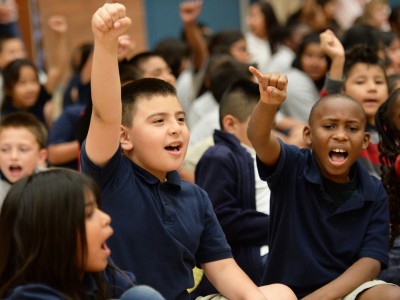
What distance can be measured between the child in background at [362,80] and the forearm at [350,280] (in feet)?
2.36

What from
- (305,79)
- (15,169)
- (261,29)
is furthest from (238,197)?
(261,29)

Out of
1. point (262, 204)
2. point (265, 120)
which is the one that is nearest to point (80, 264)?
point (265, 120)

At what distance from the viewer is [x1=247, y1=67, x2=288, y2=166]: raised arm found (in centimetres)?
248

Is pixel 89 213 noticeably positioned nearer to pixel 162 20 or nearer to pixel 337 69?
pixel 337 69

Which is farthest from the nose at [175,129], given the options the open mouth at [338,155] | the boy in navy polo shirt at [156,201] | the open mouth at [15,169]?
the open mouth at [15,169]

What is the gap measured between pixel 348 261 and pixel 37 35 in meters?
6.46

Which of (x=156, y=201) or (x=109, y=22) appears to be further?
(x=156, y=201)

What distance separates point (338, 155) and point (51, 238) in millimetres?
1249

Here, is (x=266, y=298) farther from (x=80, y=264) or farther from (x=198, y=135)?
(x=198, y=135)

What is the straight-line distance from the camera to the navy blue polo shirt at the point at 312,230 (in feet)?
9.09

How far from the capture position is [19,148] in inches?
144

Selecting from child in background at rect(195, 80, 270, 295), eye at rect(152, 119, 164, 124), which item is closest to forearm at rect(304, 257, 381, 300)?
child in background at rect(195, 80, 270, 295)

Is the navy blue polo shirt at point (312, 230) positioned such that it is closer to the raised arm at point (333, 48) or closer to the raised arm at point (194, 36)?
the raised arm at point (333, 48)

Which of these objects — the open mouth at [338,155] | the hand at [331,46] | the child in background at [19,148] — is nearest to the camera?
the open mouth at [338,155]
